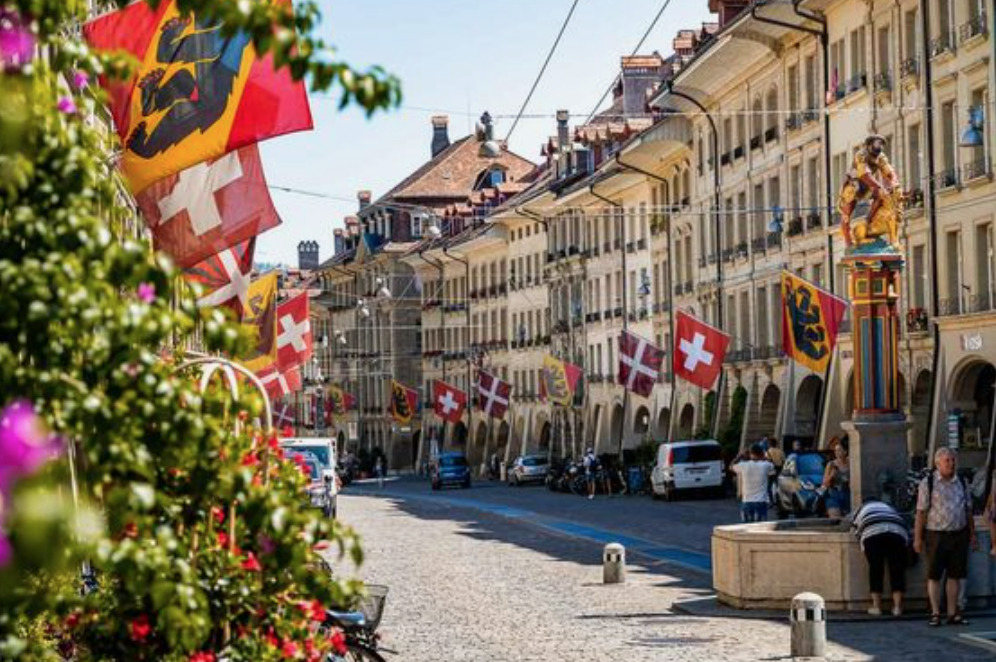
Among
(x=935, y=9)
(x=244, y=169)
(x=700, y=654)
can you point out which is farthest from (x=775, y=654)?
(x=935, y=9)

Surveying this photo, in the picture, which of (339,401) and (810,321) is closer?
(810,321)

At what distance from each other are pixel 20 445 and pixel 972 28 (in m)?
42.7

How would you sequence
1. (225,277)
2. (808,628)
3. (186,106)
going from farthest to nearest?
(225,277)
(808,628)
(186,106)

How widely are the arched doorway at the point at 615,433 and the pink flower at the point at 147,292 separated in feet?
261

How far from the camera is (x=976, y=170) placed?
149 ft

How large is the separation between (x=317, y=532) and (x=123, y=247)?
1.12 m

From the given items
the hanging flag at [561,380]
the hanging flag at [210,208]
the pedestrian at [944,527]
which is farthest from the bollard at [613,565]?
the hanging flag at [561,380]

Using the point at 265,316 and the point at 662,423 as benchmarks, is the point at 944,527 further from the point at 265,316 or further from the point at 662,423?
the point at 662,423

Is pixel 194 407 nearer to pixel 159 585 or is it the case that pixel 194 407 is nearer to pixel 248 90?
pixel 159 585

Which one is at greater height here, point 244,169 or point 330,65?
point 244,169

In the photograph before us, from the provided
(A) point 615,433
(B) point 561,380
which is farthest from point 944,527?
(A) point 615,433

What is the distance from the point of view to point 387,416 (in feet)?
421

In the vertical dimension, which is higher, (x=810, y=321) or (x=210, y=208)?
(x=810, y=321)

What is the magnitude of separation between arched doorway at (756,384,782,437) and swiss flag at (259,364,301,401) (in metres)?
22.5
